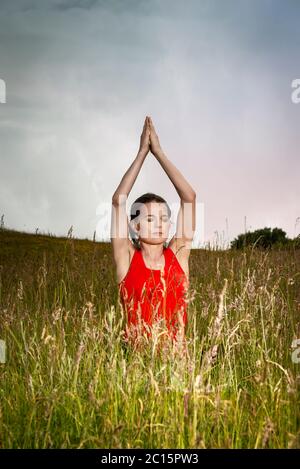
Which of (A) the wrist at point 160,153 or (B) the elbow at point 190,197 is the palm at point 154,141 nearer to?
(A) the wrist at point 160,153

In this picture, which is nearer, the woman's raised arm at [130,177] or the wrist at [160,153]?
the woman's raised arm at [130,177]

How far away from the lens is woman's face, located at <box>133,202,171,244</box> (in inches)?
186

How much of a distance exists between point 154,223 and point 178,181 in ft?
1.31

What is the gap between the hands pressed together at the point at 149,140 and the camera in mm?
4758

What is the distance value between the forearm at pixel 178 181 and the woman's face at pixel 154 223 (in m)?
0.21

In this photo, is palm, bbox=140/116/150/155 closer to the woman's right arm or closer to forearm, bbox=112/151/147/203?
the woman's right arm

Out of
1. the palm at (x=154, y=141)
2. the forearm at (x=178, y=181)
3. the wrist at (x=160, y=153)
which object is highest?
the palm at (x=154, y=141)

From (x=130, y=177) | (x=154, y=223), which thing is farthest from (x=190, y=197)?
(x=130, y=177)

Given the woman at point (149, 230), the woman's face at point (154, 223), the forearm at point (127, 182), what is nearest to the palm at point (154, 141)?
the woman at point (149, 230)

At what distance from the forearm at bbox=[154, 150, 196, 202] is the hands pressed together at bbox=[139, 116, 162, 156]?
0.18 feet
